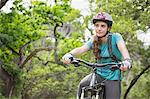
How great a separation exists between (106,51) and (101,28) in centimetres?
23

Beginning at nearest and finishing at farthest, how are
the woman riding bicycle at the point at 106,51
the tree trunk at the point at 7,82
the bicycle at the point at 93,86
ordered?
the bicycle at the point at 93,86, the woman riding bicycle at the point at 106,51, the tree trunk at the point at 7,82

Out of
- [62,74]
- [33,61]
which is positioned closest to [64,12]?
[33,61]

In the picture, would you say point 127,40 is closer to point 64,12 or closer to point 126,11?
point 64,12

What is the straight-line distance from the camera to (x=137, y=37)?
2367cm

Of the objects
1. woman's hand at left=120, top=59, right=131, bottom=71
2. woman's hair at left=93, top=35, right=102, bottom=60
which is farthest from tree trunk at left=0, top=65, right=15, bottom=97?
woman's hand at left=120, top=59, right=131, bottom=71

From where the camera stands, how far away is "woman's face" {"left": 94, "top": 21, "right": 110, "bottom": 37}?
3.69 meters

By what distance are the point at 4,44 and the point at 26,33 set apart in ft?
7.48

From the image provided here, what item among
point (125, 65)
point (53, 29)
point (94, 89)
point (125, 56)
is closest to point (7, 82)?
point (53, 29)

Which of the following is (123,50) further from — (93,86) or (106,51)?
(93,86)

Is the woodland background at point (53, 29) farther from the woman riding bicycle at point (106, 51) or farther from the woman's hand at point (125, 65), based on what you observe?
the woman's hand at point (125, 65)

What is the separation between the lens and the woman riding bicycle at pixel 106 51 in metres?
3.64

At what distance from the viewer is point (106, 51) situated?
3.73 metres

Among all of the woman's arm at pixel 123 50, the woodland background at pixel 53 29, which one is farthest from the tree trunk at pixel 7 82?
the woman's arm at pixel 123 50

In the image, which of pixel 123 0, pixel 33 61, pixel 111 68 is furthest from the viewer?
pixel 33 61
